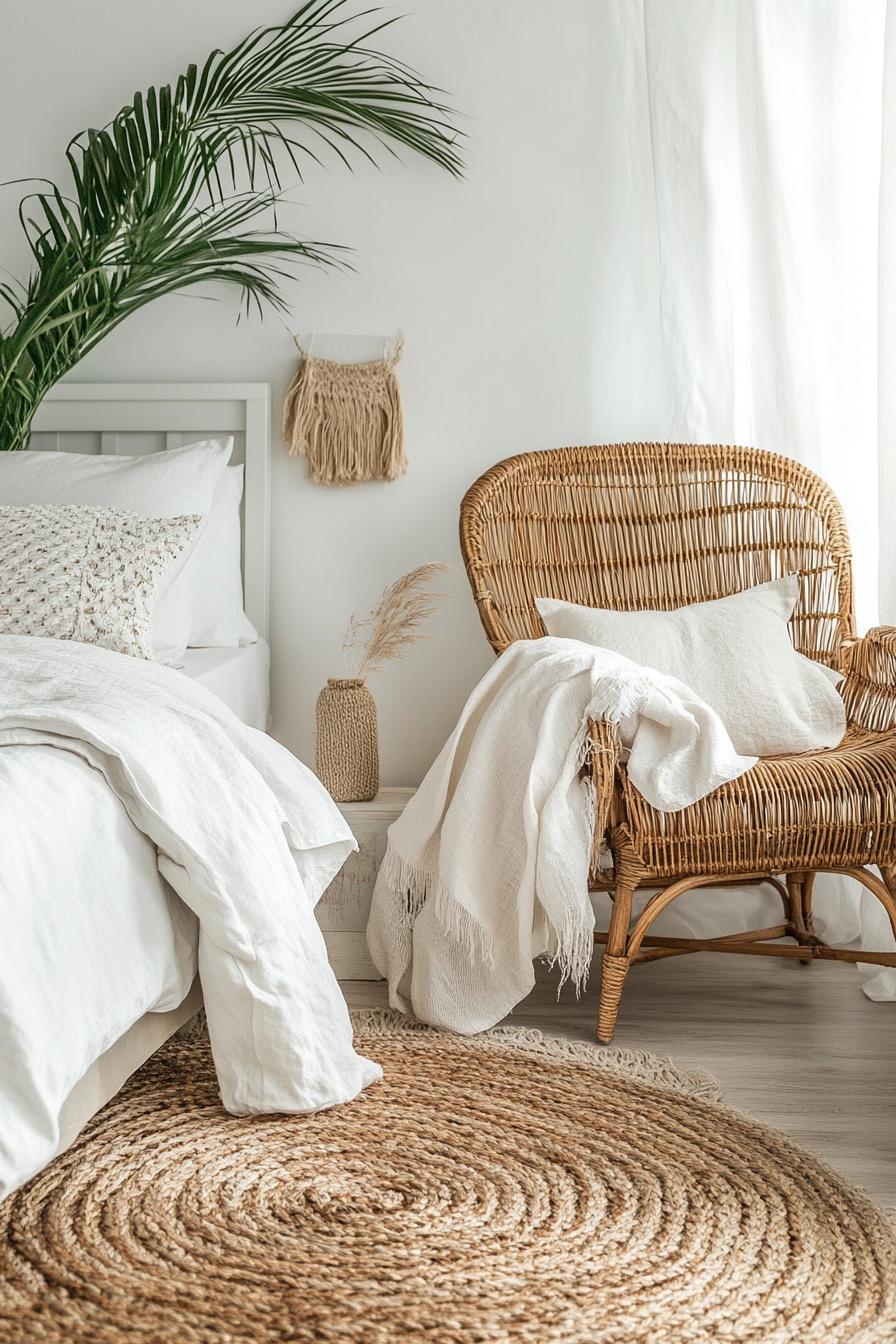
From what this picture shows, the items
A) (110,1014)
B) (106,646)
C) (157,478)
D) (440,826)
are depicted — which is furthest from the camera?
(157,478)

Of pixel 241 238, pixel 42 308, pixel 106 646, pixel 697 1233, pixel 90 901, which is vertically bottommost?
pixel 697 1233

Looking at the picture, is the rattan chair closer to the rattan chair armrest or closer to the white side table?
the rattan chair armrest

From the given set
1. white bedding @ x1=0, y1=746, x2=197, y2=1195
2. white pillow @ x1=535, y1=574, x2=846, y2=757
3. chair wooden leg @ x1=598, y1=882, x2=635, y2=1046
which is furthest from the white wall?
white bedding @ x1=0, y1=746, x2=197, y2=1195

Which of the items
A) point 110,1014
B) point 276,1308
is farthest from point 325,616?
point 276,1308

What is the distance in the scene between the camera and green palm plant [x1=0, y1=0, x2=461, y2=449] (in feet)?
8.51

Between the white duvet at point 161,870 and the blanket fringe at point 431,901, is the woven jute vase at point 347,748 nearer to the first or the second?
the blanket fringe at point 431,901

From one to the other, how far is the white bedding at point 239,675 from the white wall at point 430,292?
0.10 meters

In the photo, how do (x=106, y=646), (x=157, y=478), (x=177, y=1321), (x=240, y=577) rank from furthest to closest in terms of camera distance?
(x=240, y=577)
(x=157, y=478)
(x=106, y=646)
(x=177, y=1321)

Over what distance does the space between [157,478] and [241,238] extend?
725 millimetres

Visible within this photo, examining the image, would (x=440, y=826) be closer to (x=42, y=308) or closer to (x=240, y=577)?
(x=240, y=577)

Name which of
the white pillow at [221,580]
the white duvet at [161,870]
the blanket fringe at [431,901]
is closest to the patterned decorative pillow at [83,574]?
the white duvet at [161,870]

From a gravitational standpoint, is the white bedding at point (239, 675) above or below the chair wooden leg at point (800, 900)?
above

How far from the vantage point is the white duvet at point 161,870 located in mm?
1232

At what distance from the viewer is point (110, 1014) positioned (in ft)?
4.43
